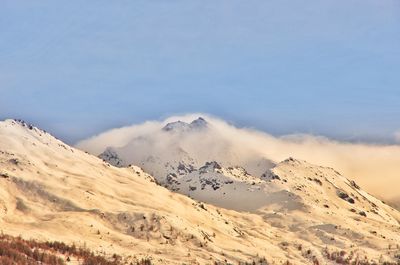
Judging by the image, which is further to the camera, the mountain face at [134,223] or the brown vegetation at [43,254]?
the mountain face at [134,223]

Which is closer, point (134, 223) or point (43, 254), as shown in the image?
point (43, 254)

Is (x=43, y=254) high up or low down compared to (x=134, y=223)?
down

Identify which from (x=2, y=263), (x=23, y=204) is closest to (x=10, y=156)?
(x=23, y=204)

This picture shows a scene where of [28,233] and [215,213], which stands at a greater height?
[215,213]

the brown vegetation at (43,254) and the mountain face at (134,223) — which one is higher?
the mountain face at (134,223)

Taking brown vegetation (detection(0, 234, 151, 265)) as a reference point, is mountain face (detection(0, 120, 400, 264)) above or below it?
above

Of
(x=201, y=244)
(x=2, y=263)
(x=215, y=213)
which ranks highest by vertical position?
(x=215, y=213)

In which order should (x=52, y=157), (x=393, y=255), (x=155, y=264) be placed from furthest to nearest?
(x=52, y=157)
(x=393, y=255)
(x=155, y=264)

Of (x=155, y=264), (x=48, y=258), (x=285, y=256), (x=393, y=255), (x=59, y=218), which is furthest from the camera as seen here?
(x=393, y=255)

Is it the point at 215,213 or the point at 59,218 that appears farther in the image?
the point at 215,213

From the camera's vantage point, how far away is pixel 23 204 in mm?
143125

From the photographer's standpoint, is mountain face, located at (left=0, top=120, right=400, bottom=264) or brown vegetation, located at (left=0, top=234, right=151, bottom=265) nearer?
brown vegetation, located at (left=0, top=234, right=151, bottom=265)

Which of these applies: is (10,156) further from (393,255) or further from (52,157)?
(393,255)

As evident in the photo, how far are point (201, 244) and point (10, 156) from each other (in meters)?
58.7
